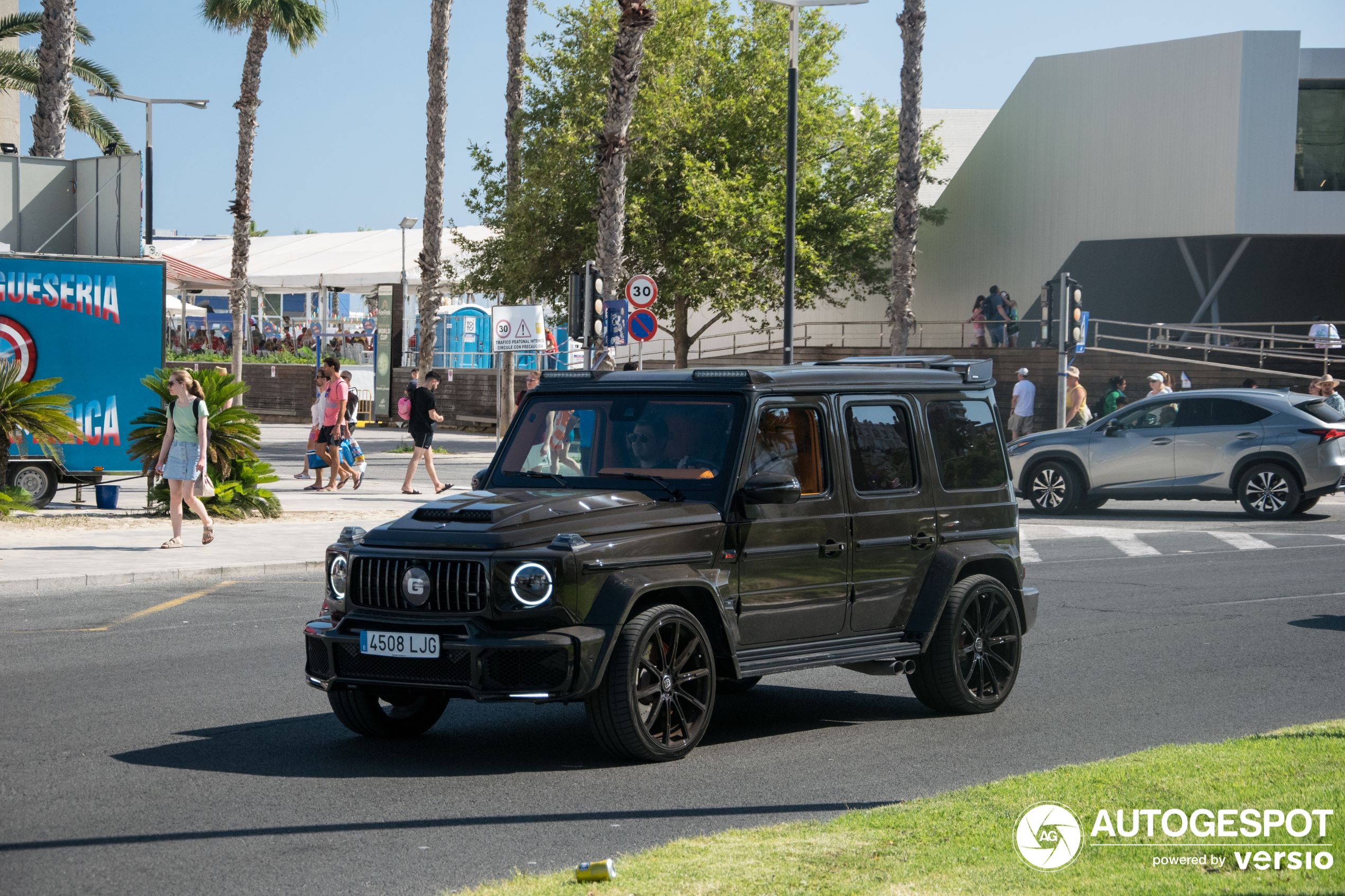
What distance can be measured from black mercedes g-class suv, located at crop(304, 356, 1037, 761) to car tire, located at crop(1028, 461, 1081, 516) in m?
13.5

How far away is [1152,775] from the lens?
6336mm

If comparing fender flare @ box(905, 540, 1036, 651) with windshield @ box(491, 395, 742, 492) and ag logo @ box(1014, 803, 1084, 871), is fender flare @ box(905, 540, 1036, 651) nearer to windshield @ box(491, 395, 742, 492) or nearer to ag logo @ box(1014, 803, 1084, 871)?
windshield @ box(491, 395, 742, 492)

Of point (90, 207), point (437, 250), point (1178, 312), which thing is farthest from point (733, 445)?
point (1178, 312)

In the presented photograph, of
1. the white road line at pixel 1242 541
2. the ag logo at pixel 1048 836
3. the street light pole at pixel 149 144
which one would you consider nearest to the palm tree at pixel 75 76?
the street light pole at pixel 149 144

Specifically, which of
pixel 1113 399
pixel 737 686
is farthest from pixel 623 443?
pixel 1113 399

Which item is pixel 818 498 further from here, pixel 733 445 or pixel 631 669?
pixel 631 669

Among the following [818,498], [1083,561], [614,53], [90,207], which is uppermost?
[614,53]

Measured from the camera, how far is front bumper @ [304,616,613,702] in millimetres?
6637

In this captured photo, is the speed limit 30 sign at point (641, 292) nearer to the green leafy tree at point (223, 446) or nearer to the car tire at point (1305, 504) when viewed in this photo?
the green leafy tree at point (223, 446)

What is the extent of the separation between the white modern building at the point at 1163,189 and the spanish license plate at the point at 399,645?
3818 cm

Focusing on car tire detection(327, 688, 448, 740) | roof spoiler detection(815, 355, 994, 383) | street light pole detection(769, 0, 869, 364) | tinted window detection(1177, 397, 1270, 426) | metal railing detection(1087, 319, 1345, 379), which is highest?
street light pole detection(769, 0, 869, 364)

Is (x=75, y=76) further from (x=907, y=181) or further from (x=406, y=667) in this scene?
(x=406, y=667)

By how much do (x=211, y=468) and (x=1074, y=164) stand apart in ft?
106

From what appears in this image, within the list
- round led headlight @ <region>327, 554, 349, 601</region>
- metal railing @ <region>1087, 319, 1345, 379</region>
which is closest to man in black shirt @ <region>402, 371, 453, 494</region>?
round led headlight @ <region>327, 554, 349, 601</region>
